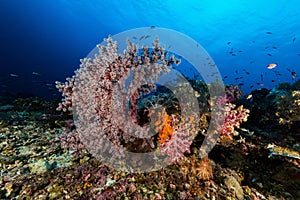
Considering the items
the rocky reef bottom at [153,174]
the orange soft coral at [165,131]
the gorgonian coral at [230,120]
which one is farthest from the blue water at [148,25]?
the orange soft coral at [165,131]

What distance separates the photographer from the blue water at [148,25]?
38.8 m

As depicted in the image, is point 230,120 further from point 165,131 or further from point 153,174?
point 153,174

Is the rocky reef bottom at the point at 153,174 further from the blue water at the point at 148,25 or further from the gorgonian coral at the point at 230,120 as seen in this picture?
the blue water at the point at 148,25

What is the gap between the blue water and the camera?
127ft

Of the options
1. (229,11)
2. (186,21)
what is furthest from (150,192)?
(186,21)

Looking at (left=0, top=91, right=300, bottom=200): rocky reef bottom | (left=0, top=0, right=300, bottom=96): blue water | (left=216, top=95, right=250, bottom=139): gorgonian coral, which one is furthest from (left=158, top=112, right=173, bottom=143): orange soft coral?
(left=0, top=0, right=300, bottom=96): blue water

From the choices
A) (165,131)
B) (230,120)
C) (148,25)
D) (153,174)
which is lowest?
(153,174)

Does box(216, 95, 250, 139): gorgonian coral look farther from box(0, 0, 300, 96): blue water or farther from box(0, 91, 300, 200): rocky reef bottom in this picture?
box(0, 0, 300, 96): blue water

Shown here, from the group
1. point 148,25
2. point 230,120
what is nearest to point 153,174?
point 230,120

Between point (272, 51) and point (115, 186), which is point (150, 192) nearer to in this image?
point (115, 186)

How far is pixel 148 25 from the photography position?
5712 centimetres

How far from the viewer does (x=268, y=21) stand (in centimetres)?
4081

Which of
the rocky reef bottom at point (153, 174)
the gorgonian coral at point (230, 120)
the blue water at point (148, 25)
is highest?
the blue water at point (148, 25)

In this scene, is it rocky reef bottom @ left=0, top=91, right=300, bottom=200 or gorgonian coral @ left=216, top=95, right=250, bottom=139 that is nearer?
rocky reef bottom @ left=0, top=91, right=300, bottom=200
